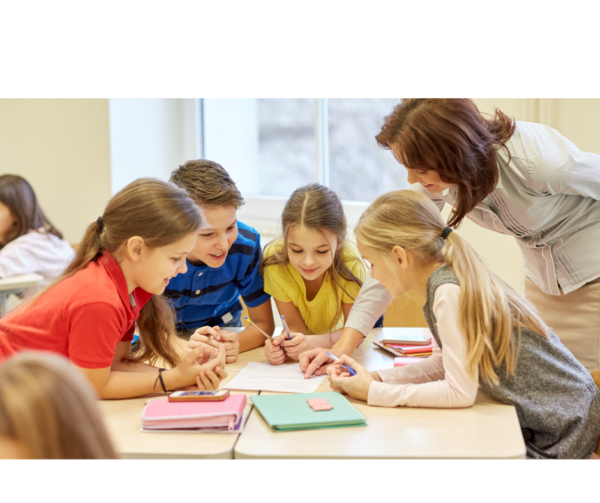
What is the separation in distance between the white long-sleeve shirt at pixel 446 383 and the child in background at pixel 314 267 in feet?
1.51

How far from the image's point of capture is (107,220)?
1393 mm

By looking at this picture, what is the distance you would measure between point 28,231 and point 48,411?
3.33 m

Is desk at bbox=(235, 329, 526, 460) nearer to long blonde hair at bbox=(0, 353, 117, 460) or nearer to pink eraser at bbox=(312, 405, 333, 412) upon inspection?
pink eraser at bbox=(312, 405, 333, 412)

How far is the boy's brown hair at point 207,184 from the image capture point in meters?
1.73

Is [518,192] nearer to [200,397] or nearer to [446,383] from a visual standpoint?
[446,383]

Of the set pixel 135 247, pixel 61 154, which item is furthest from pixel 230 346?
pixel 61 154

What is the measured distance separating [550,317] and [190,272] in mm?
1230

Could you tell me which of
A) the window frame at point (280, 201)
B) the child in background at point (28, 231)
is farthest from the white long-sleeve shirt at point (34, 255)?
the window frame at point (280, 201)

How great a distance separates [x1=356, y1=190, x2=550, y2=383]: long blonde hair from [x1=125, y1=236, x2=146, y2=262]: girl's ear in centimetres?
54

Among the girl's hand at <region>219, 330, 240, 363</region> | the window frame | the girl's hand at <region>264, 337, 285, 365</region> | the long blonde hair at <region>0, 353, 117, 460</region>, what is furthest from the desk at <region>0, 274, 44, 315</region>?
the long blonde hair at <region>0, 353, 117, 460</region>

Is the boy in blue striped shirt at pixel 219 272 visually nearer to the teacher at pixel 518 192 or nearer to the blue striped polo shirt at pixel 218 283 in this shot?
the blue striped polo shirt at pixel 218 283

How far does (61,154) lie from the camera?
3.98m
